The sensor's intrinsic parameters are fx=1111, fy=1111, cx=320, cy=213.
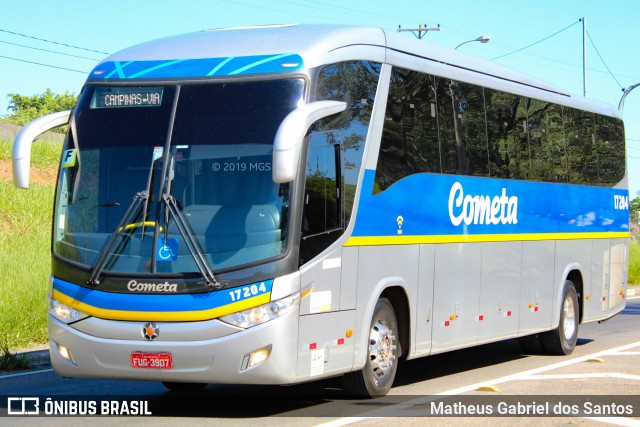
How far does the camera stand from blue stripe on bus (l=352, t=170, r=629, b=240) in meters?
11.6

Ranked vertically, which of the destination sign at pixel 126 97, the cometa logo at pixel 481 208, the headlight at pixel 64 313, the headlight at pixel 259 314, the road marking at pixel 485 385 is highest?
the destination sign at pixel 126 97

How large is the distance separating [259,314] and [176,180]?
143 cm

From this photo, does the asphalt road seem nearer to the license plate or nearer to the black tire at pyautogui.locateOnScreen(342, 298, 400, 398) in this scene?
the black tire at pyautogui.locateOnScreen(342, 298, 400, 398)

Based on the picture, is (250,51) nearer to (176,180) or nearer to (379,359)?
(176,180)

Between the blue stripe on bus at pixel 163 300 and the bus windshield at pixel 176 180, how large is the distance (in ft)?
0.75

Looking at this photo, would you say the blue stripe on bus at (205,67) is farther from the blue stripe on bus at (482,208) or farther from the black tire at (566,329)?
the black tire at (566,329)

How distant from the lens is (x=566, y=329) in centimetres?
1700

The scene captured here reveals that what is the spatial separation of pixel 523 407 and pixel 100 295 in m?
4.20

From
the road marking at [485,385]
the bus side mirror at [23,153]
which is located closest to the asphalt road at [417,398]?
the road marking at [485,385]

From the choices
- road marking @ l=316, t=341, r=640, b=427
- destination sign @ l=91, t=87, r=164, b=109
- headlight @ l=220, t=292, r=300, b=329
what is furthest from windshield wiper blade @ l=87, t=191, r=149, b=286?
road marking @ l=316, t=341, r=640, b=427

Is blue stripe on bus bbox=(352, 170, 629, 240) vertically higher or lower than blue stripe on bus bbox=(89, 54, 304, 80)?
lower

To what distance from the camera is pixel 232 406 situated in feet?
36.0

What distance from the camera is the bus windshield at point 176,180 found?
31.9ft

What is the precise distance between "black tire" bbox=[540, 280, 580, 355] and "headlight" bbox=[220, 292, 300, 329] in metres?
8.02
